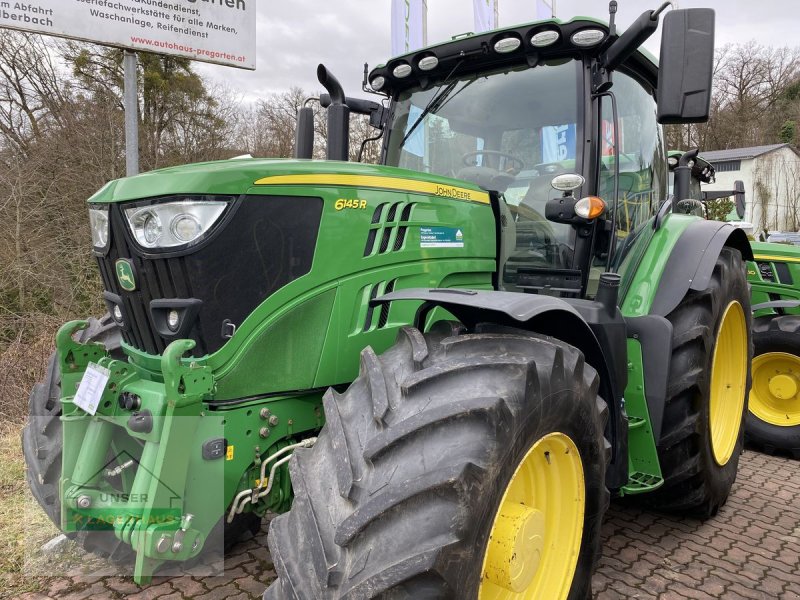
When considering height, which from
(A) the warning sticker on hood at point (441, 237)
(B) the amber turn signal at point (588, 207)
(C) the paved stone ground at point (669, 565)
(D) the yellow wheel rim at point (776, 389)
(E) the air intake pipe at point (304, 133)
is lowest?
(C) the paved stone ground at point (669, 565)

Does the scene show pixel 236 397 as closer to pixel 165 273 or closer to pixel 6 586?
pixel 165 273

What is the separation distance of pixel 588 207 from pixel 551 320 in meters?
0.63

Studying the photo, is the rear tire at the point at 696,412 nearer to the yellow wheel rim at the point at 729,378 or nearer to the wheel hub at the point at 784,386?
the yellow wheel rim at the point at 729,378

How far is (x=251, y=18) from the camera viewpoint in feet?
24.3

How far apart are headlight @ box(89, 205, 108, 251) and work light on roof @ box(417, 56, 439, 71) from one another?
5.60ft

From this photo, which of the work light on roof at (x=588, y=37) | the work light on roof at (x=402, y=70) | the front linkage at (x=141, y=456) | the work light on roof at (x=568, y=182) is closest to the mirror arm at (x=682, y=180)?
the work light on roof at (x=588, y=37)

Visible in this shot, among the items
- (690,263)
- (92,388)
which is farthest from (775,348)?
(92,388)

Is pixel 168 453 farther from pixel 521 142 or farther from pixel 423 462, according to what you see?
pixel 521 142

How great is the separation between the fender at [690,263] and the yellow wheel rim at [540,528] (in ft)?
3.83

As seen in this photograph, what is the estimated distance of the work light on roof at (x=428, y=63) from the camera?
120 inches

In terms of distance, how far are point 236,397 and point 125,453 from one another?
54 centimetres

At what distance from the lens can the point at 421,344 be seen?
1943mm

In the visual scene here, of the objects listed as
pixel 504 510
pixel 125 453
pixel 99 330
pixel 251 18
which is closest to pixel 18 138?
pixel 251 18

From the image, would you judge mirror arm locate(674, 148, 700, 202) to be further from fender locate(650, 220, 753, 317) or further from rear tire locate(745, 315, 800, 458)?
fender locate(650, 220, 753, 317)
